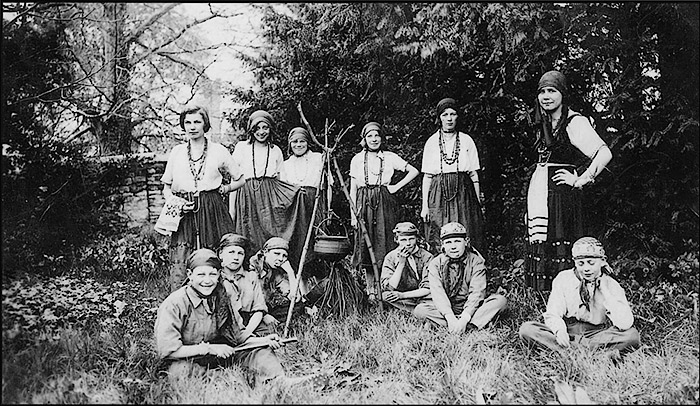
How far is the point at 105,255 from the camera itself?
16.9 feet

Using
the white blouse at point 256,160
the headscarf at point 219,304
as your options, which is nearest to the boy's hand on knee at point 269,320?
the headscarf at point 219,304

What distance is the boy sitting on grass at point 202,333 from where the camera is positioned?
4016 millimetres

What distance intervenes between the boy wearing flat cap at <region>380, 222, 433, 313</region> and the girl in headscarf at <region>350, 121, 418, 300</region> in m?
0.16

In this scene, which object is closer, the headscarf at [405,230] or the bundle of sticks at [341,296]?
the bundle of sticks at [341,296]

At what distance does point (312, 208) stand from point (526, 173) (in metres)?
2.03

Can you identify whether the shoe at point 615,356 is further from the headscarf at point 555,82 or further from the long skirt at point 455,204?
the headscarf at point 555,82

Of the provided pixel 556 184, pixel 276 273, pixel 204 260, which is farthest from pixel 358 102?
pixel 204 260

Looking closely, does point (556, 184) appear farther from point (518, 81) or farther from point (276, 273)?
point (276, 273)

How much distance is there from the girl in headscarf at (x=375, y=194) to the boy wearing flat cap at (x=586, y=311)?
1531 millimetres

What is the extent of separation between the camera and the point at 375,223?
5.64m

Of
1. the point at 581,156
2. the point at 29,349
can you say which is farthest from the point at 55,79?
the point at 581,156

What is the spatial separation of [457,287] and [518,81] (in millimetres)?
2066

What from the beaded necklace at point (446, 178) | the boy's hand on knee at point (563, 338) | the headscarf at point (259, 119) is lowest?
the boy's hand on knee at point (563, 338)

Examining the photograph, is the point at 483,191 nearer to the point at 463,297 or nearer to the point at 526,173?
the point at 526,173
